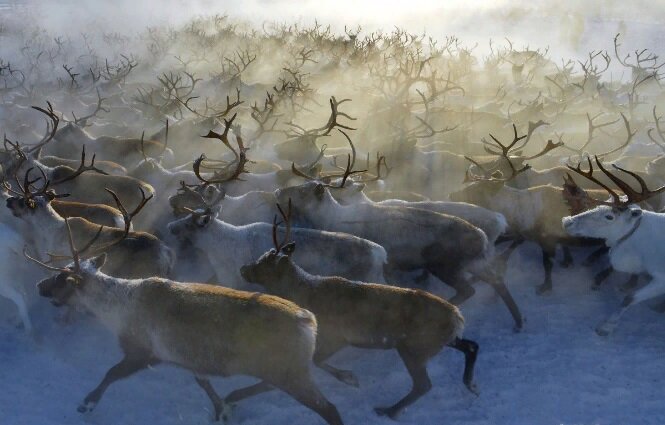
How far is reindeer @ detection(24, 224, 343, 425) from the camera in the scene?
3713 millimetres

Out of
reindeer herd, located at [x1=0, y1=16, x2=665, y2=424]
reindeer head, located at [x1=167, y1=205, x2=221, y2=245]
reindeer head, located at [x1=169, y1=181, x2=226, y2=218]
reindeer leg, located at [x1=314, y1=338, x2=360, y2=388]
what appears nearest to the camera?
reindeer herd, located at [x1=0, y1=16, x2=665, y2=424]

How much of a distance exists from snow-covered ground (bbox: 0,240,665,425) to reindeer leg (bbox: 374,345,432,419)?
71mm

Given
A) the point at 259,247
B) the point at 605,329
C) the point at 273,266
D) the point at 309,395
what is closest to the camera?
the point at 309,395

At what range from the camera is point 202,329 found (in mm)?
3877

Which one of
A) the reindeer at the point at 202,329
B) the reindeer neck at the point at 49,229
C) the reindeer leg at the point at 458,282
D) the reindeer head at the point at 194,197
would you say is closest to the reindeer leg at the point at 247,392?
the reindeer at the point at 202,329

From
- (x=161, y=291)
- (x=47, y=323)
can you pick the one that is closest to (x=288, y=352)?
(x=161, y=291)

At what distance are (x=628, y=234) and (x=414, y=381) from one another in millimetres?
2451

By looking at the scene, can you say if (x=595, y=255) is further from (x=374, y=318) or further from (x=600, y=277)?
(x=374, y=318)

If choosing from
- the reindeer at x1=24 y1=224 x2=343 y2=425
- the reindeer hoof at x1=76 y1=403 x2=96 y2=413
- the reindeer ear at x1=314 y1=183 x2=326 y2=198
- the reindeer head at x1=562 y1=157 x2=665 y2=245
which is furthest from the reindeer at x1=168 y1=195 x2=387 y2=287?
the reindeer head at x1=562 y1=157 x2=665 y2=245

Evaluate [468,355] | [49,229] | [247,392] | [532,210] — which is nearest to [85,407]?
[247,392]

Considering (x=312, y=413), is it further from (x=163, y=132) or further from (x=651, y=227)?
(x=163, y=132)

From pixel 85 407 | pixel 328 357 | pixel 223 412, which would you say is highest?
pixel 328 357

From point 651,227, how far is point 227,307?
371 centimetres

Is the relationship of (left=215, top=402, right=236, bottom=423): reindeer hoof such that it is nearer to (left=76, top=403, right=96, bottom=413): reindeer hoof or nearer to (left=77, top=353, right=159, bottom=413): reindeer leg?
(left=77, top=353, right=159, bottom=413): reindeer leg
